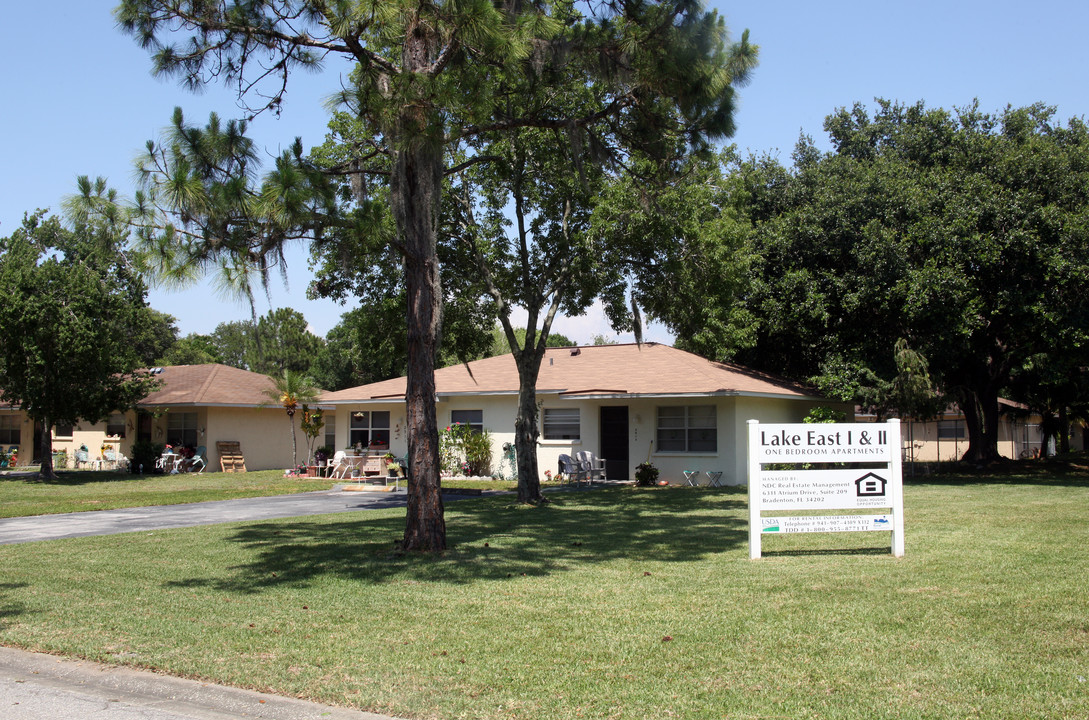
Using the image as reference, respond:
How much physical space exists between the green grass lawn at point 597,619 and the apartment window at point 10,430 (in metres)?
28.1

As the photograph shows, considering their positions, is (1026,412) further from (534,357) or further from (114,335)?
(114,335)

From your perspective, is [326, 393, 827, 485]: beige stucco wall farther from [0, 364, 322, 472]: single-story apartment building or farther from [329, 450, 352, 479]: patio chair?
[0, 364, 322, 472]: single-story apartment building

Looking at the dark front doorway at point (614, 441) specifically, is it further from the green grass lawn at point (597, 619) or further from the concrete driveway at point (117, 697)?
the concrete driveway at point (117, 697)

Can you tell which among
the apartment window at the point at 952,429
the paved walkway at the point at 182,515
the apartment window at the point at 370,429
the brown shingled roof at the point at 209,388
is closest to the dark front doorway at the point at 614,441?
the paved walkway at the point at 182,515

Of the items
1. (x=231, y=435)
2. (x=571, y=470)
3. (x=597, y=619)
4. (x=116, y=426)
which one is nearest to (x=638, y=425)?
(x=571, y=470)

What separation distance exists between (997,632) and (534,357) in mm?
12207

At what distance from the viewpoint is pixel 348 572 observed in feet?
31.0

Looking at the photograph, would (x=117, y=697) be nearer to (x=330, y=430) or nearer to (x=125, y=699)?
(x=125, y=699)

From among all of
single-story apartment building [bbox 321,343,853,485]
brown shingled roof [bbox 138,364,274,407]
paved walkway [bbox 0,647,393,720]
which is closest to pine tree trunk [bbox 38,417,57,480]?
brown shingled roof [bbox 138,364,274,407]

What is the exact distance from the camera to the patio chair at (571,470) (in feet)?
77.3

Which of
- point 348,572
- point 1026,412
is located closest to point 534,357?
point 348,572

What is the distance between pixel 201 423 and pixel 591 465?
15728mm

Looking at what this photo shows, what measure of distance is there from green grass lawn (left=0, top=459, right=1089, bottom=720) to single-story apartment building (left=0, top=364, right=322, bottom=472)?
1924cm

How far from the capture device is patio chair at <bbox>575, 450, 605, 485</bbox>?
23.7 meters
